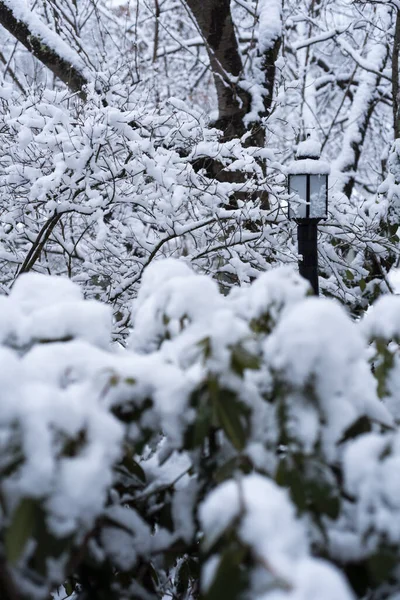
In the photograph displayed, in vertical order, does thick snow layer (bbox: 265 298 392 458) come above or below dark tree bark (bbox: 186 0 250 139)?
below

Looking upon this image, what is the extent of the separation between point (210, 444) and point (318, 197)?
121 inches

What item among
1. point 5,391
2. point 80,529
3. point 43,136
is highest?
point 43,136

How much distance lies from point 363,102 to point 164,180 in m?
5.23

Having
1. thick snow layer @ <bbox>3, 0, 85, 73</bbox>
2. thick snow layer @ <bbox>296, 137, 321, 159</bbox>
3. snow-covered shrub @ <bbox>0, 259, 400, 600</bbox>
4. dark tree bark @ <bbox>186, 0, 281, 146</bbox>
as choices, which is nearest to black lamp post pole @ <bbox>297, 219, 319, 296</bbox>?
thick snow layer @ <bbox>296, 137, 321, 159</bbox>

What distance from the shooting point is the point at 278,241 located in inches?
172

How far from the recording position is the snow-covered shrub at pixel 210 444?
2.71 feet

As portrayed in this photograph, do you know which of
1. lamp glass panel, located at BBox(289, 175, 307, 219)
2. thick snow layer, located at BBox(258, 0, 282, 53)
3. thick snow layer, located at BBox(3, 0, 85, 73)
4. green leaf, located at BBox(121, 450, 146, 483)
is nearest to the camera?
green leaf, located at BBox(121, 450, 146, 483)

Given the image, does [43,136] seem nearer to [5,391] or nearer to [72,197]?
[72,197]

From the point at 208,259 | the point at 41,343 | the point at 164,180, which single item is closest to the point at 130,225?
the point at 208,259

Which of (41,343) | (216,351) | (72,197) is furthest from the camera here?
(72,197)

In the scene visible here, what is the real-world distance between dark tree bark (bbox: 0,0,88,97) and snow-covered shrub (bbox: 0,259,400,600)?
4081 millimetres

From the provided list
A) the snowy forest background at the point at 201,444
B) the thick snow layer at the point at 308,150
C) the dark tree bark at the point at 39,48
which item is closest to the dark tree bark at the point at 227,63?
the thick snow layer at the point at 308,150

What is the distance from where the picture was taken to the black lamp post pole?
3941mm

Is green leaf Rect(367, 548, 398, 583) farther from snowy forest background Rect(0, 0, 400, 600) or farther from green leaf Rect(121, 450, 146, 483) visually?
green leaf Rect(121, 450, 146, 483)
